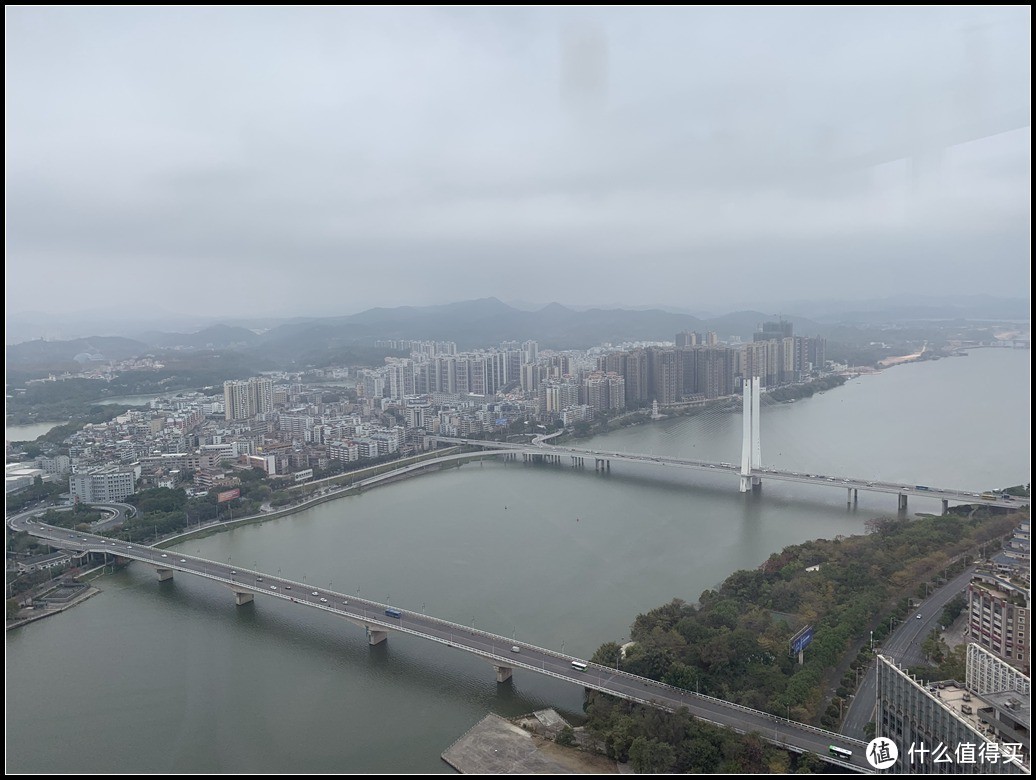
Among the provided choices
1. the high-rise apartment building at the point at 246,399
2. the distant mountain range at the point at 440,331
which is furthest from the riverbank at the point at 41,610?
the distant mountain range at the point at 440,331

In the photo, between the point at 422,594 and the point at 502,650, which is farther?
the point at 422,594

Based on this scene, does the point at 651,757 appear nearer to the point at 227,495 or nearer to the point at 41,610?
the point at 41,610

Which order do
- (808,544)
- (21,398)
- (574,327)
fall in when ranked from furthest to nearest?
(574,327) → (21,398) → (808,544)

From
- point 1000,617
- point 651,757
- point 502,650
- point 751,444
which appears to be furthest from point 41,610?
point 751,444

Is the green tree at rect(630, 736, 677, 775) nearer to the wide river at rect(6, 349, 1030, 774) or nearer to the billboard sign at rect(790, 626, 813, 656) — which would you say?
the wide river at rect(6, 349, 1030, 774)

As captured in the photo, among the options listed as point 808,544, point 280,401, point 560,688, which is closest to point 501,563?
point 560,688

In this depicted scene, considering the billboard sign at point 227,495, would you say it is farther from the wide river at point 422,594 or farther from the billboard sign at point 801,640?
the billboard sign at point 801,640

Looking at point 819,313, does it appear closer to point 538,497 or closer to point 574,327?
point 538,497
